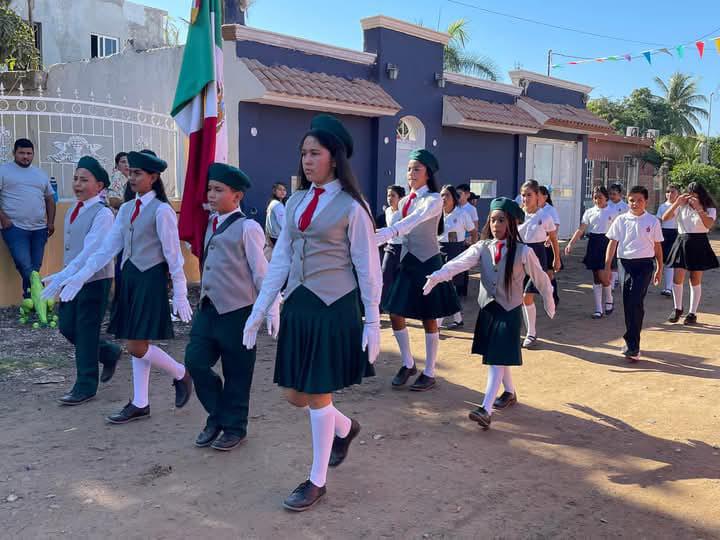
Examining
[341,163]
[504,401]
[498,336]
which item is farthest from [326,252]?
[504,401]

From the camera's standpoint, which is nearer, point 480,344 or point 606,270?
point 480,344

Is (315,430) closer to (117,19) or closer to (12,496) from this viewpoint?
(12,496)

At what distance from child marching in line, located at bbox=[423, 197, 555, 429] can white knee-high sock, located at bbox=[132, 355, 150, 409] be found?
195 centimetres

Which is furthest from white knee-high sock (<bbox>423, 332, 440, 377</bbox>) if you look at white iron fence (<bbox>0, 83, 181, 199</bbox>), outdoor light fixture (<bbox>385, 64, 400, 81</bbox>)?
outdoor light fixture (<bbox>385, 64, 400, 81</bbox>)

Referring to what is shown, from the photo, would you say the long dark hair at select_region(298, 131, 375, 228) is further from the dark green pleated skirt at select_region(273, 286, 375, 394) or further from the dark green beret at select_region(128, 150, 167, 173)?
the dark green beret at select_region(128, 150, 167, 173)

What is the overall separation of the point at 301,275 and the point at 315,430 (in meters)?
0.78

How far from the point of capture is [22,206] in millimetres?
7641

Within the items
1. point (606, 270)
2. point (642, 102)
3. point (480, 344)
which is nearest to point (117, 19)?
point (606, 270)

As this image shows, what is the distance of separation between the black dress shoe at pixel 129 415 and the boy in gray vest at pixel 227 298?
761 mm

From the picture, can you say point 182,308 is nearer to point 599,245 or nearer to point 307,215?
point 307,215

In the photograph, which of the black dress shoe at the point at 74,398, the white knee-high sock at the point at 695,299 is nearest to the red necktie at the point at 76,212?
the black dress shoe at the point at 74,398

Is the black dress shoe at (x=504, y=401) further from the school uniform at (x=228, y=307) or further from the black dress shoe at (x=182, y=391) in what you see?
the black dress shoe at (x=182, y=391)

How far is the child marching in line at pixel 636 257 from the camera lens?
21.2 feet

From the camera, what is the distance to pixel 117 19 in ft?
82.4
